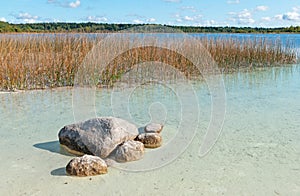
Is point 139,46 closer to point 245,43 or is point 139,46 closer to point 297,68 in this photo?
point 245,43

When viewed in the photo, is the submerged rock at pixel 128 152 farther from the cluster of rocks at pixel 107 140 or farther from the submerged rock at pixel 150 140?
the submerged rock at pixel 150 140

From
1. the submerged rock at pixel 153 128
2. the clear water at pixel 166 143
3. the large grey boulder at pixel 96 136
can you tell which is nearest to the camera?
the clear water at pixel 166 143

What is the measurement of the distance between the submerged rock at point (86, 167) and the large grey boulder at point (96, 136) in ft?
1.14

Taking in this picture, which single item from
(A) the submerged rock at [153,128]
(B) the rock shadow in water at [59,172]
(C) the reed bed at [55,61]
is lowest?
(B) the rock shadow in water at [59,172]

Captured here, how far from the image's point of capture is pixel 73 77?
689 cm

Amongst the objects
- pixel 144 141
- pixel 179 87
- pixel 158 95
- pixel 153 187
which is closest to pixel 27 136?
pixel 144 141

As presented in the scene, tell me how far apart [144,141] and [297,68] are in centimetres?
770

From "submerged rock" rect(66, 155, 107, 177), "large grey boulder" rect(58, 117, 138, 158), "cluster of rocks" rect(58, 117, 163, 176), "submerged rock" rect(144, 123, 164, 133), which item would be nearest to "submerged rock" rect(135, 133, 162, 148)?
"cluster of rocks" rect(58, 117, 163, 176)

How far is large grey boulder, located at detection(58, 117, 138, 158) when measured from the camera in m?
3.19

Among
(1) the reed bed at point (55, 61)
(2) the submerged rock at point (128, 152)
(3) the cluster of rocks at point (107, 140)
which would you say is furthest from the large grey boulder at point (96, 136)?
(1) the reed bed at point (55, 61)

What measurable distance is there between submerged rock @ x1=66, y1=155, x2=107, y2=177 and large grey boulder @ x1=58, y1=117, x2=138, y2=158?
35 cm

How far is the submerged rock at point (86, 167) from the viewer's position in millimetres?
2723

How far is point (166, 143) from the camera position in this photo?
3.53 metres

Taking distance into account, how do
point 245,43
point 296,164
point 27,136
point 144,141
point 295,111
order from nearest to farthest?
point 296,164
point 144,141
point 27,136
point 295,111
point 245,43
